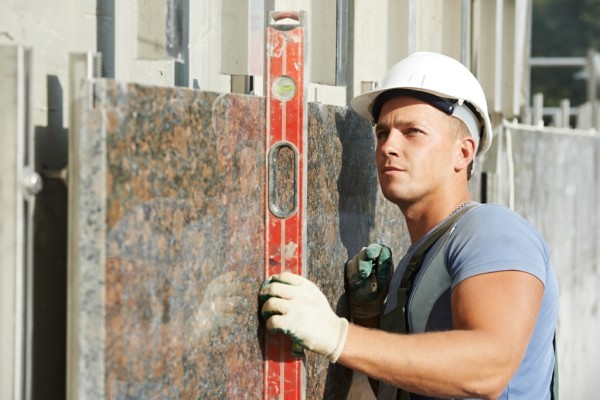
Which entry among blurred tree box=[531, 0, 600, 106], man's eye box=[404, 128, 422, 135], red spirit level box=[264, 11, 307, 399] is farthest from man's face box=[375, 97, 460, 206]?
blurred tree box=[531, 0, 600, 106]

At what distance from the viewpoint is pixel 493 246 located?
10.8ft

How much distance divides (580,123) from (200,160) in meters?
10.1

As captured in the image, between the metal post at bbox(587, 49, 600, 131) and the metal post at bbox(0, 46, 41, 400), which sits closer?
the metal post at bbox(0, 46, 41, 400)

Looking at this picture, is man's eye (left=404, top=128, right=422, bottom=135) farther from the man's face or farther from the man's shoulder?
the man's shoulder

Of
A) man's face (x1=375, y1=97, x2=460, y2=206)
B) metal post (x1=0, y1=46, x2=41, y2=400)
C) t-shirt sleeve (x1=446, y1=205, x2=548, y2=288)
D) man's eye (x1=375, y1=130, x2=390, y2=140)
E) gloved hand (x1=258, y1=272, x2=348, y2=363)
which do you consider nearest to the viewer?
metal post (x1=0, y1=46, x2=41, y2=400)

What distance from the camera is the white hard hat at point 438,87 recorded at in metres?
3.73

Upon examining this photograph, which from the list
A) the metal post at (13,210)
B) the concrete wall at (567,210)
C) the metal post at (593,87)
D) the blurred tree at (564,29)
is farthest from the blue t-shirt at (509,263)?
the blurred tree at (564,29)

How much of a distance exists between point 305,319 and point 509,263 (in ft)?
2.14

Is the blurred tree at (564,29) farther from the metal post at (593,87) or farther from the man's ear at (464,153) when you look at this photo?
the man's ear at (464,153)

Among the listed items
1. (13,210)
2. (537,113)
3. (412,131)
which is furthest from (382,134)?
A: (537,113)

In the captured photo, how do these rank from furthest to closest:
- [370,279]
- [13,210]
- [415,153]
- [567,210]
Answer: [567,210]
[370,279]
[415,153]
[13,210]

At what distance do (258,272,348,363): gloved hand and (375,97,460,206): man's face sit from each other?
71 centimetres

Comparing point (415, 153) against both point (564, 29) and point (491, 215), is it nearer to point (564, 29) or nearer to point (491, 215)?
point (491, 215)

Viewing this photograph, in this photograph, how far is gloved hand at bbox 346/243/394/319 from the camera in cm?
399
